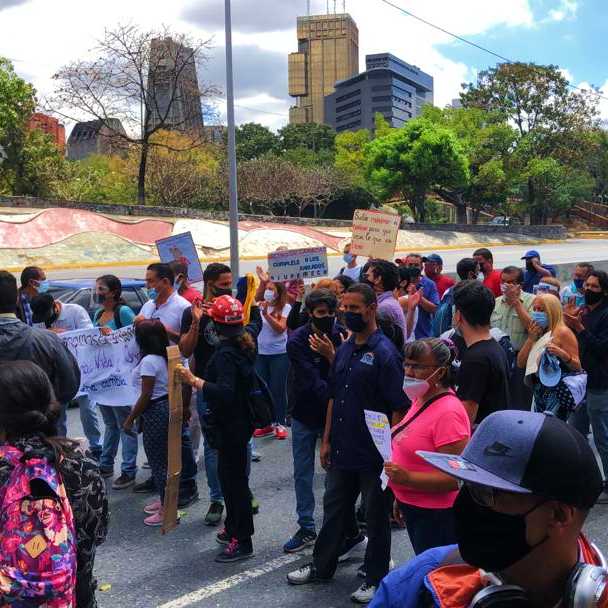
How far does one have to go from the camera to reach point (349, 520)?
4.56 metres

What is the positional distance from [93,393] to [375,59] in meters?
174

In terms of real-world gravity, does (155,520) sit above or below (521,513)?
below

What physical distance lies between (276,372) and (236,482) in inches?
118

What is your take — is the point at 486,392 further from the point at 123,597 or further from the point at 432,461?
the point at 432,461

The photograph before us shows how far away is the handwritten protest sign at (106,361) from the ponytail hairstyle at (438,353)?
137 inches

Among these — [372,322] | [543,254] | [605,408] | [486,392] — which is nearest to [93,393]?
[372,322]

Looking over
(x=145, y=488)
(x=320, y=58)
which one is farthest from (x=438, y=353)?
(x=320, y=58)

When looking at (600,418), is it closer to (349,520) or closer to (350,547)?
(350,547)

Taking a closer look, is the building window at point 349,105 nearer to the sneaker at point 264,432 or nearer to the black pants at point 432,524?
the sneaker at point 264,432

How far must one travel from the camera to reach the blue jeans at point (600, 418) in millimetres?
5762

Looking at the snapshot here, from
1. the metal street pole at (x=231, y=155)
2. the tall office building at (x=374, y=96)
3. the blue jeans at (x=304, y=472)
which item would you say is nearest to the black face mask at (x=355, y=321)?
the blue jeans at (x=304, y=472)

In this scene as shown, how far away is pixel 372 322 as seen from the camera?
4332 millimetres

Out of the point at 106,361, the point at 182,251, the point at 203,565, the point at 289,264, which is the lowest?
the point at 203,565

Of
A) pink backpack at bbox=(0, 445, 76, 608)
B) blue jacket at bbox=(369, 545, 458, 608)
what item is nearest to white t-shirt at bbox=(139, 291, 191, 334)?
pink backpack at bbox=(0, 445, 76, 608)
